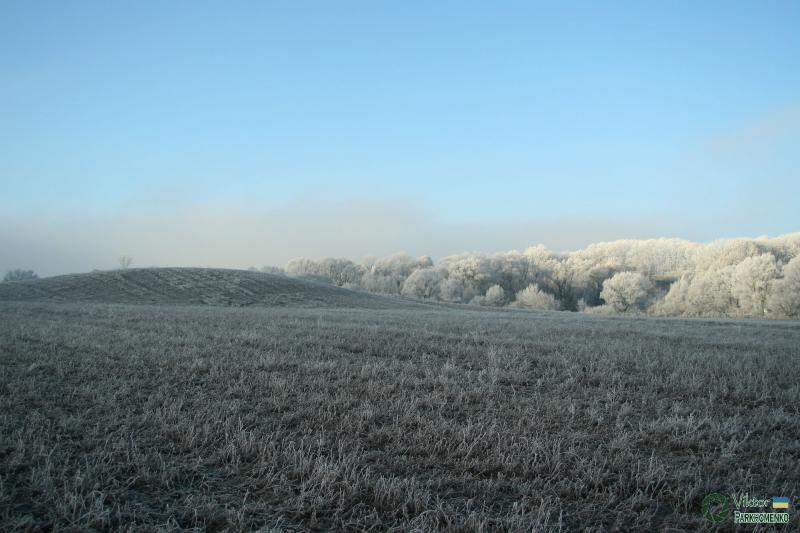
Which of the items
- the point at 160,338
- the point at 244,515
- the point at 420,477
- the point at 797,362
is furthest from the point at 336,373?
the point at 797,362

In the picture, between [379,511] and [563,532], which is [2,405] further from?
[563,532]

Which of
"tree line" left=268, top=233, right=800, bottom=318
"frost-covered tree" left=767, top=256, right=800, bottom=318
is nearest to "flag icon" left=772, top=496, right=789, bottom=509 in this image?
"tree line" left=268, top=233, right=800, bottom=318

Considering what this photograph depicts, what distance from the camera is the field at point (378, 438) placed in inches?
169

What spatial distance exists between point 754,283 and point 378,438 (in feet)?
252

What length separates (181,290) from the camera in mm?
50344

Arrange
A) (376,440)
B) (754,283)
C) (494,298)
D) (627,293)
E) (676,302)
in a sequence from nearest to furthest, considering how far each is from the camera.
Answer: (376,440) < (754,283) < (676,302) < (627,293) < (494,298)

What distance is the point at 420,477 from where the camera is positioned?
4.97 metres

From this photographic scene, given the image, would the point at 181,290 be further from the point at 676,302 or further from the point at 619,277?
the point at 619,277

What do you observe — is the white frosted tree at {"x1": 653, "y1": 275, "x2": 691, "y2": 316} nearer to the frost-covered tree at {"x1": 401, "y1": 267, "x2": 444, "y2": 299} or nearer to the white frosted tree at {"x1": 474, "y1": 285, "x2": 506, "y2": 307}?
the white frosted tree at {"x1": 474, "y1": 285, "x2": 506, "y2": 307}

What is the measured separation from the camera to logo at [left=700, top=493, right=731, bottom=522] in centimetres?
443

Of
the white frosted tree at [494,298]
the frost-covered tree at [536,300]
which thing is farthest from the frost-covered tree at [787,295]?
the white frosted tree at [494,298]

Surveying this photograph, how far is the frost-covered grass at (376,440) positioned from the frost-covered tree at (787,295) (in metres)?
61.5

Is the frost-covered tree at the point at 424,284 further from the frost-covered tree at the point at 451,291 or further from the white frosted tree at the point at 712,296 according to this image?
the white frosted tree at the point at 712,296

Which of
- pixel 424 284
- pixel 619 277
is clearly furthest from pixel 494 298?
pixel 619 277
